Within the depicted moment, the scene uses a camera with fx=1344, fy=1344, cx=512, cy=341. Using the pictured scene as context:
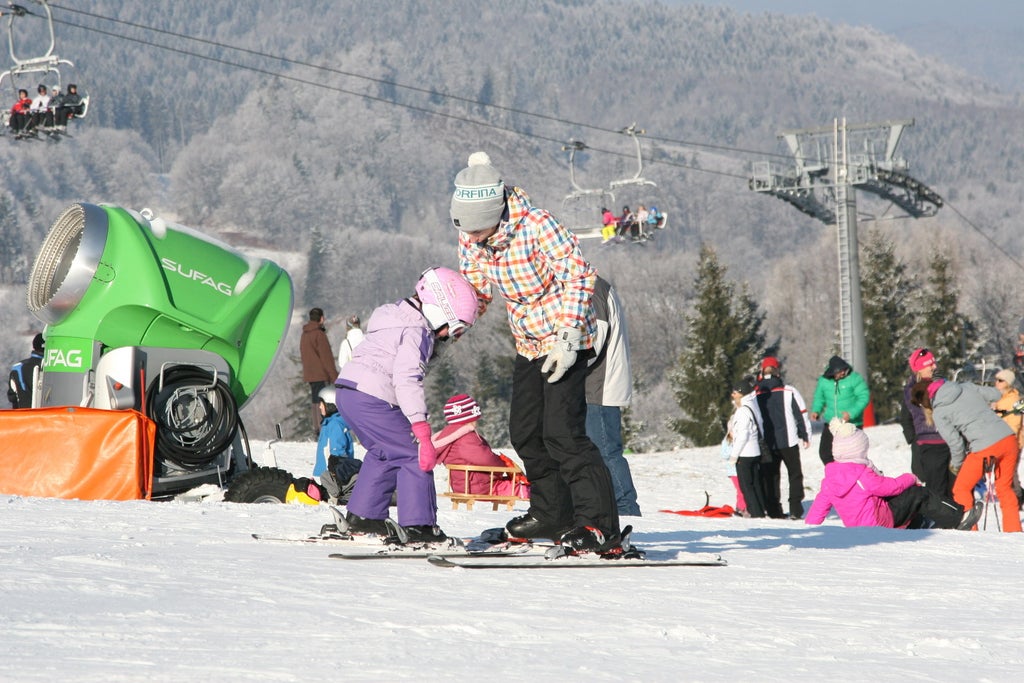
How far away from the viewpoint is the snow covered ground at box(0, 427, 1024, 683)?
340 centimetres

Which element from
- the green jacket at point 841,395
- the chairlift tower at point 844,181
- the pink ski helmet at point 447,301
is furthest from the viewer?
the chairlift tower at point 844,181

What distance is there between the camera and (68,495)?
8.43 meters

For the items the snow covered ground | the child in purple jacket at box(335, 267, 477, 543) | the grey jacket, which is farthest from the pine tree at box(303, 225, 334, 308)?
the snow covered ground

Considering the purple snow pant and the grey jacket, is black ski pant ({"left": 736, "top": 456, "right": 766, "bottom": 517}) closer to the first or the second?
the grey jacket

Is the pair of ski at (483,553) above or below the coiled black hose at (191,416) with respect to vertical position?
below

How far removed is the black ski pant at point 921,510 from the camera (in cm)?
995

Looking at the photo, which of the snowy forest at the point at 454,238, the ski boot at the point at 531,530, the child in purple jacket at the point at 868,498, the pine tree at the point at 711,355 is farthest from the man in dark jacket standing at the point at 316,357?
the pine tree at the point at 711,355

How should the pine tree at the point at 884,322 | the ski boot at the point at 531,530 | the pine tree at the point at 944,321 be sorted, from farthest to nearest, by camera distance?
1. the pine tree at the point at 944,321
2. the pine tree at the point at 884,322
3. the ski boot at the point at 531,530

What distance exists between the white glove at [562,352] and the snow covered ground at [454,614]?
2.67ft

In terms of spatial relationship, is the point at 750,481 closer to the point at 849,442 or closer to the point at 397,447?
the point at 849,442

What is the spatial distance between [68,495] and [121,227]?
5.74 ft

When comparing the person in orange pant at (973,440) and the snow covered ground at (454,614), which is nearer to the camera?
the snow covered ground at (454,614)

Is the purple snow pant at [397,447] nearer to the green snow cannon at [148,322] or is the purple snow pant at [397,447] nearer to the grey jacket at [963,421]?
the green snow cannon at [148,322]

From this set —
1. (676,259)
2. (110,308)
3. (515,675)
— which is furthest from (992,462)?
(676,259)
